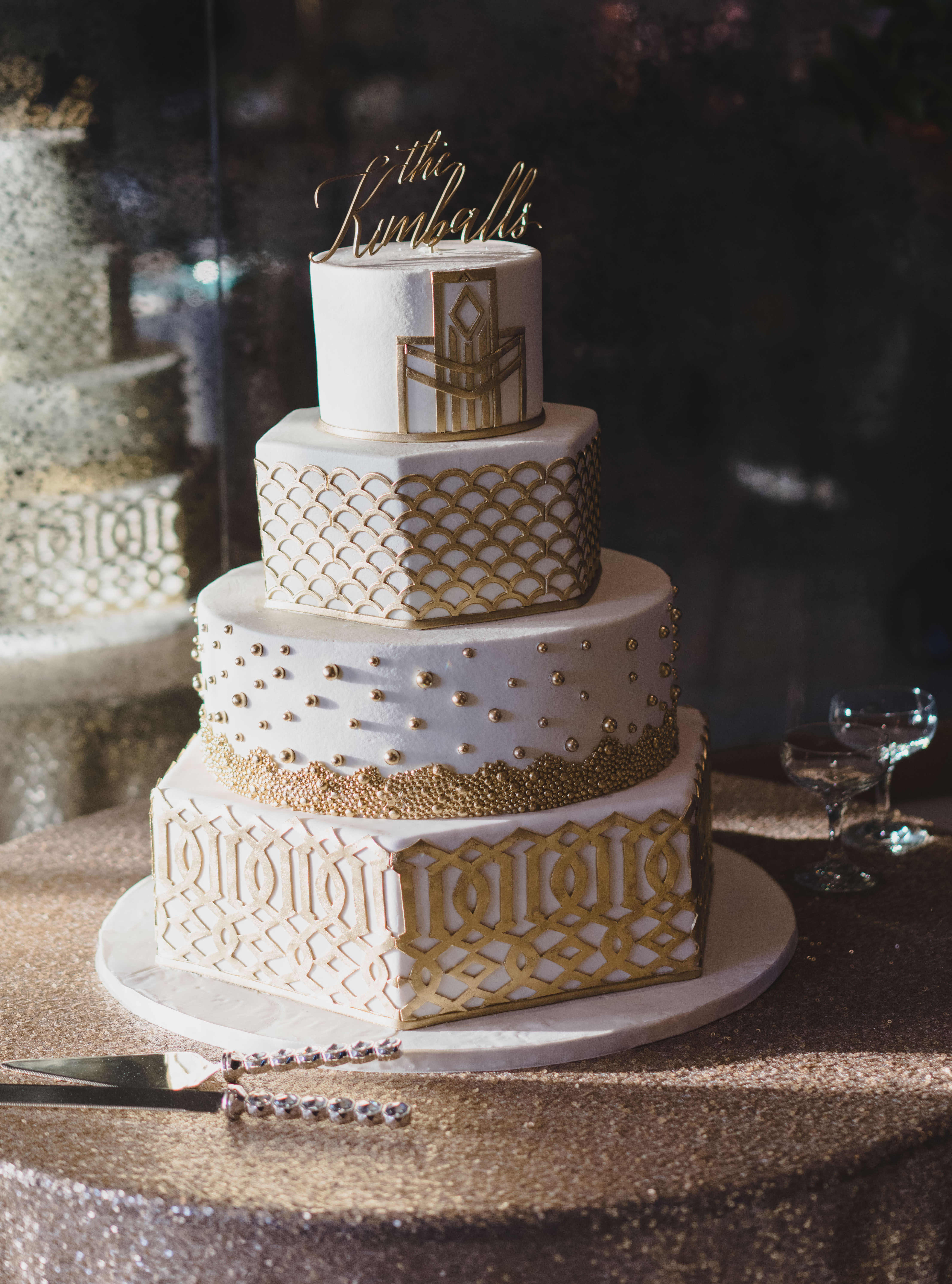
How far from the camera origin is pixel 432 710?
1585 mm

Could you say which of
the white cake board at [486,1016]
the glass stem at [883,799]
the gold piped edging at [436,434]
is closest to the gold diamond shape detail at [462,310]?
the gold piped edging at [436,434]

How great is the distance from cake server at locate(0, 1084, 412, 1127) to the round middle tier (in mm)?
352

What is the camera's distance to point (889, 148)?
10.6 feet

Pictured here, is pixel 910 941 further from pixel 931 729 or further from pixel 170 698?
pixel 170 698

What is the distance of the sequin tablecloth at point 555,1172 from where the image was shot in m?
1.25

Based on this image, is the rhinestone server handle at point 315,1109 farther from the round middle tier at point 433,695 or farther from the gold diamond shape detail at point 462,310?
the gold diamond shape detail at point 462,310

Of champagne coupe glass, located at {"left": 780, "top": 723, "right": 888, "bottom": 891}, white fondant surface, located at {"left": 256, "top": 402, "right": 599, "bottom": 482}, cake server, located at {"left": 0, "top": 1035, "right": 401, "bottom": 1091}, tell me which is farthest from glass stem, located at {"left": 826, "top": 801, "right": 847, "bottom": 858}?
cake server, located at {"left": 0, "top": 1035, "right": 401, "bottom": 1091}

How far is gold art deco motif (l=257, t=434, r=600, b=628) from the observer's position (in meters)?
1.58

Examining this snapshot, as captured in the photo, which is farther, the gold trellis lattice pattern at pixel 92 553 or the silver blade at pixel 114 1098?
the gold trellis lattice pattern at pixel 92 553

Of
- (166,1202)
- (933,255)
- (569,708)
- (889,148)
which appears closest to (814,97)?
(889,148)

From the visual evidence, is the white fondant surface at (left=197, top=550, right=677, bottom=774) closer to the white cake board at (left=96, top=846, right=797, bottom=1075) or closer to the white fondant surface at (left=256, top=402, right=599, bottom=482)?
the white fondant surface at (left=256, top=402, right=599, bottom=482)

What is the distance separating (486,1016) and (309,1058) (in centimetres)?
22

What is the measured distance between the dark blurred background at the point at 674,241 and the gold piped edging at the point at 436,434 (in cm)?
132

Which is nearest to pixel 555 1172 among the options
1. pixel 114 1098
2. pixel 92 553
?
pixel 114 1098
